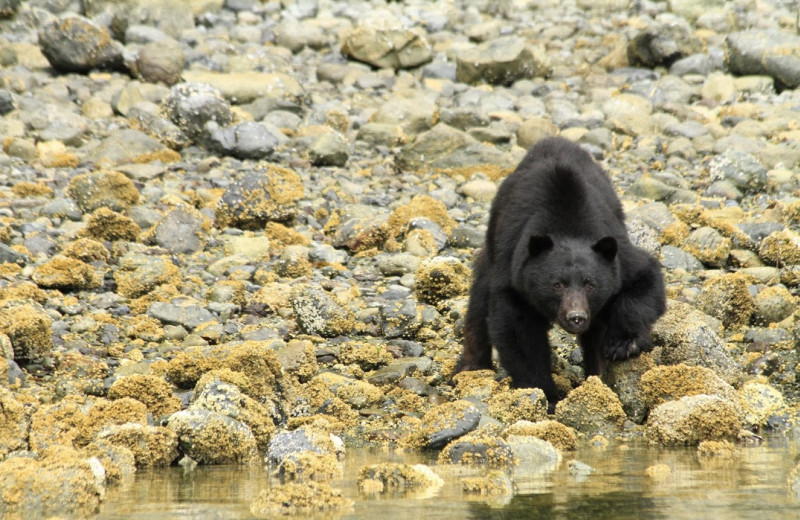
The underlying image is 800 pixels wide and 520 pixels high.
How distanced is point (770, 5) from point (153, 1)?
41.4ft

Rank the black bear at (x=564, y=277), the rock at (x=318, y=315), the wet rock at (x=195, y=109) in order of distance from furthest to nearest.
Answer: the wet rock at (x=195, y=109) < the rock at (x=318, y=315) < the black bear at (x=564, y=277)

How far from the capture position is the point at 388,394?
7328mm

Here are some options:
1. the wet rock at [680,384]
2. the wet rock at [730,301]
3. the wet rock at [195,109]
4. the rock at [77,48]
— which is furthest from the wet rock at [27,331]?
the rock at [77,48]

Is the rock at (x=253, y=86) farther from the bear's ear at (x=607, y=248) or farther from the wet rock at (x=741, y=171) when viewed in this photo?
the bear's ear at (x=607, y=248)

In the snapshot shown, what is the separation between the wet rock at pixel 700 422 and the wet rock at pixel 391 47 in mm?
12790

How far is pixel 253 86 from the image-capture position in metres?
15.7

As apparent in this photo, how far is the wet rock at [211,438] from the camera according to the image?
6.07 metres

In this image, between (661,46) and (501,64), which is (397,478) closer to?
(501,64)

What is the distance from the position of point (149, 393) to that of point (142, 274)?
2674mm

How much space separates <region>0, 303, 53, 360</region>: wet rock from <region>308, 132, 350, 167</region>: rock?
5.89 m

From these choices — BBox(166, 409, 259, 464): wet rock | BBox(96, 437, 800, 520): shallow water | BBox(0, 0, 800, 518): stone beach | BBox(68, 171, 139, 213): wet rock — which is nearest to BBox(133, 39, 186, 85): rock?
BBox(0, 0, 800, 518): stone beach

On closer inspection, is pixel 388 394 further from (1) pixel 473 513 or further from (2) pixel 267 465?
(1) pixel 473 513

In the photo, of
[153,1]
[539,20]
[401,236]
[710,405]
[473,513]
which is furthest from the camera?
[539,20]

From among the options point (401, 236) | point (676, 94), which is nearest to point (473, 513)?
point (401, 236)
